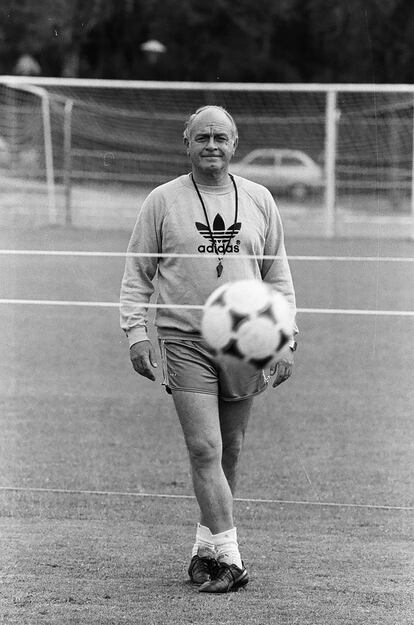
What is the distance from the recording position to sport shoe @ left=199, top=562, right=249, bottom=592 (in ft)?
14.3

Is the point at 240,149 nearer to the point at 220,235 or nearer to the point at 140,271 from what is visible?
the point at 140,271

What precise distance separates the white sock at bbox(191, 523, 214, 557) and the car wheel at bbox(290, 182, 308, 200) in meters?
19.4

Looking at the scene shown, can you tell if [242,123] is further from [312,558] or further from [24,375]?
[312,558]

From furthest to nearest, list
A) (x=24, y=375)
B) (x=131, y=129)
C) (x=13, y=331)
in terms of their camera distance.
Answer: (x=131, y=129) → (x=13, y=331) → (x=24, y=375)

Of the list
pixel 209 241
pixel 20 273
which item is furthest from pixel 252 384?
pixel 20 273

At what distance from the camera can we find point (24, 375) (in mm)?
9391

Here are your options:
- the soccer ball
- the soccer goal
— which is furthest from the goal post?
the soccer ball

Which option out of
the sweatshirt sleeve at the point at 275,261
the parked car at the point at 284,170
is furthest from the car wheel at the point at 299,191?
the sweatshirt sleeve at the point at 275,261

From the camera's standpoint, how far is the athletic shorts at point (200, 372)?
4465 millimetres

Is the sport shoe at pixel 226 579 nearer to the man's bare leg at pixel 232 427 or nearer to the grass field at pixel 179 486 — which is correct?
the grass field at pixel 179 486

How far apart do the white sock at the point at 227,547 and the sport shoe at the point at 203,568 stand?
0.05 meters

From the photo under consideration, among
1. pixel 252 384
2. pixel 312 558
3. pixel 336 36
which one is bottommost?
pixel 312 558

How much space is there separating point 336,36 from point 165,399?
26337 millimetres

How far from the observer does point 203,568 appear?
452 centimetres
